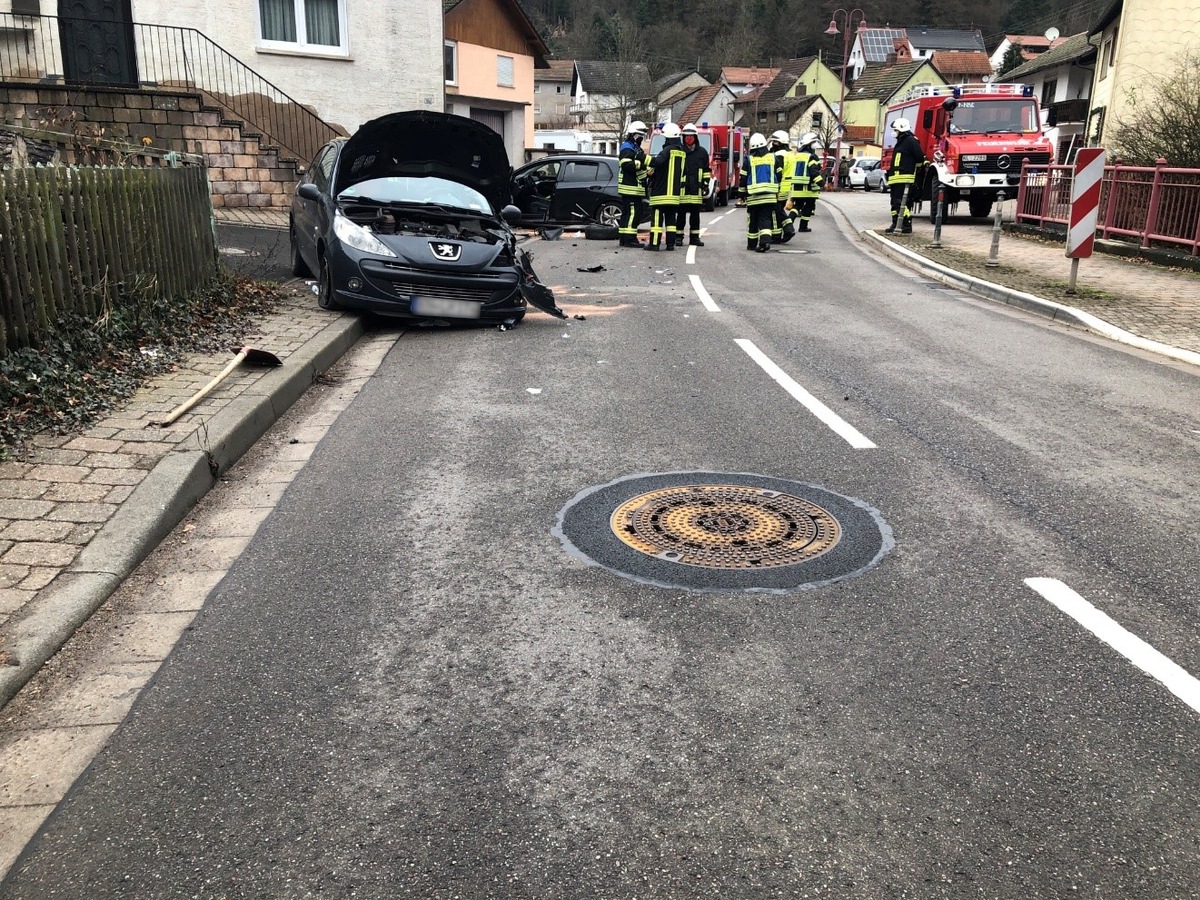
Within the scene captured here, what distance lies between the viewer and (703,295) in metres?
12.3

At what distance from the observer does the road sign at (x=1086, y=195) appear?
11.6 meters

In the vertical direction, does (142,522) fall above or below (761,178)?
below

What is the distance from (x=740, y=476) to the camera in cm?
532

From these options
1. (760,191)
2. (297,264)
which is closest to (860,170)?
(760,191)

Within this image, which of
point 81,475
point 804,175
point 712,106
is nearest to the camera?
point 81,475

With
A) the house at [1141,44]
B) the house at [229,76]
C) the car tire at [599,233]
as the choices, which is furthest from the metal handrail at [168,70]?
the house at [1141,44]

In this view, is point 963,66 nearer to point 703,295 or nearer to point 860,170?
point 860,170

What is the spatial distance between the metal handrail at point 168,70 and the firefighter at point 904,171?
11.3 meters

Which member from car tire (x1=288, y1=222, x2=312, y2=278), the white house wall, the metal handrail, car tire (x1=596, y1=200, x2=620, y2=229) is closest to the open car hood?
car tire (x1=288, y1=222, x2=312, y2=278)

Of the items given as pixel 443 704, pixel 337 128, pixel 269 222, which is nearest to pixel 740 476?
pixel 443 704

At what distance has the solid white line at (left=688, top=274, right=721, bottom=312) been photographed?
11.3 meters

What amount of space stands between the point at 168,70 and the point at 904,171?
1489cm

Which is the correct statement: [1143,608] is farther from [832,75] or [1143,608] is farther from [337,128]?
[832,75]

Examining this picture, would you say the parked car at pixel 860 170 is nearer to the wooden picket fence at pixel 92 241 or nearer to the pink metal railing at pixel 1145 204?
the pink metal railing at pixel 1145 204
